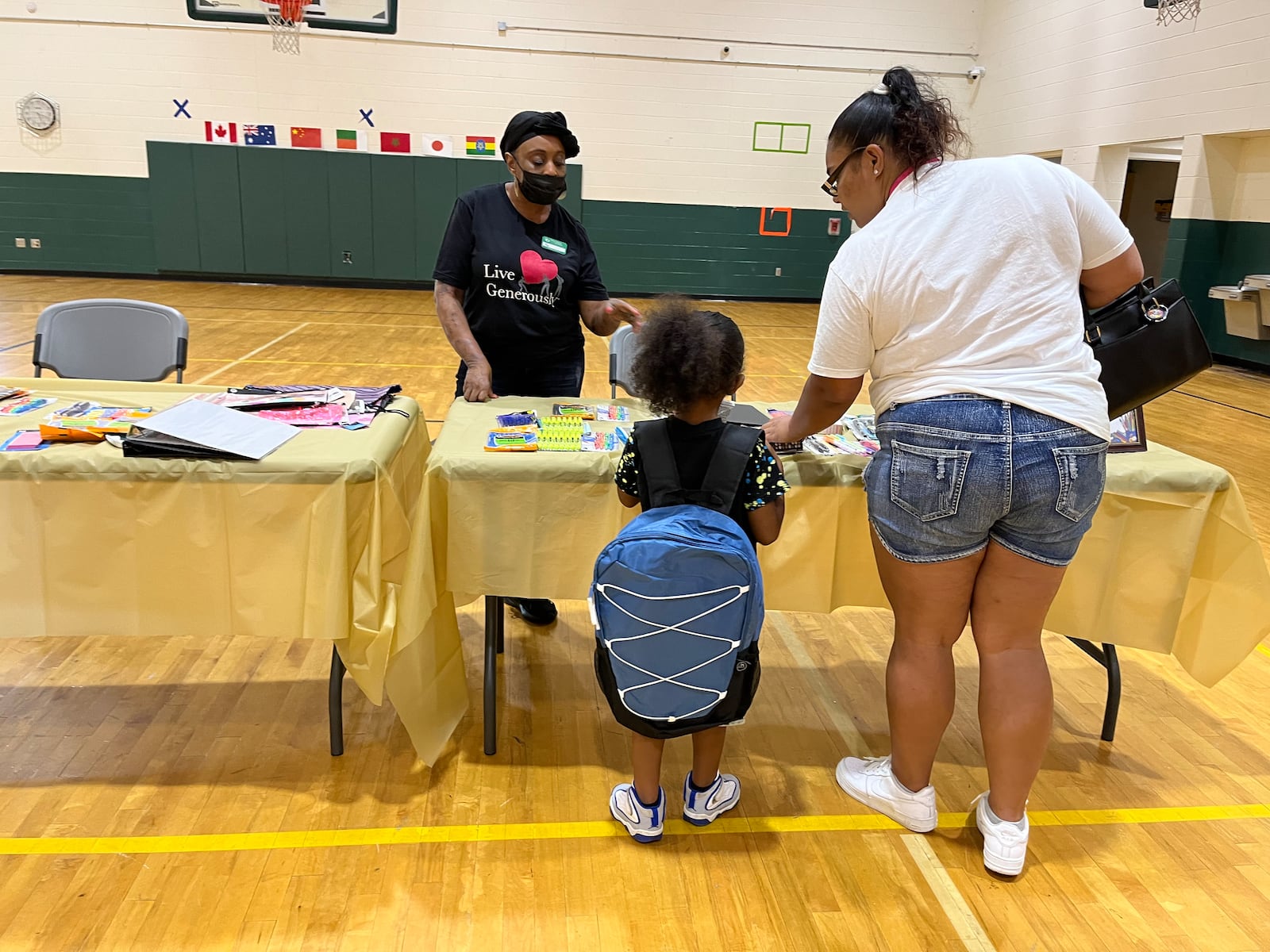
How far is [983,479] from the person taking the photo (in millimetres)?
1484

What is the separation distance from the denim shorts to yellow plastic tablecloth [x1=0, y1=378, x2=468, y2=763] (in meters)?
0.99

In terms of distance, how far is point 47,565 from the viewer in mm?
1761

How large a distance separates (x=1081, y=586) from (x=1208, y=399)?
20.1 ft

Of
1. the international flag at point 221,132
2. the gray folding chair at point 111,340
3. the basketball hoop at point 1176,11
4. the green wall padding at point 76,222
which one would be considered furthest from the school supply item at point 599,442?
the green wall padding at point 76,222

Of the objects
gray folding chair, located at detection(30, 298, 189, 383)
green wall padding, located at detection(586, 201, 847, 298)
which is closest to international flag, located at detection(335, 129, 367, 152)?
green wall padding, located at detection(586, 201, 847, 298)

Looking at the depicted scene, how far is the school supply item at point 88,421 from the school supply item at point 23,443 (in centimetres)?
2

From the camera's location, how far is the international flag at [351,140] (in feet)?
35.7

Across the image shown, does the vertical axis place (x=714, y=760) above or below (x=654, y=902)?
above

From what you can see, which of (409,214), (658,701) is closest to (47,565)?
(658,701)

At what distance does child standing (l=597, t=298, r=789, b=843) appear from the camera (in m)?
1.53

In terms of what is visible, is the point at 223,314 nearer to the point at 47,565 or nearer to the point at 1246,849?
the point at 47,565

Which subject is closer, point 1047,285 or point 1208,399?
point 1047,285

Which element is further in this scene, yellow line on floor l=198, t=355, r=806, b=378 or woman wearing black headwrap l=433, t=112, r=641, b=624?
yellow line on floor l=198, t=355, r=806, b=378

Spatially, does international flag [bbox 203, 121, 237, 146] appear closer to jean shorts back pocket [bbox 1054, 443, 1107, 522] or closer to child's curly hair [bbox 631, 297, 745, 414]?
child's curly hair [bbox 631, 297, 745, 414]
